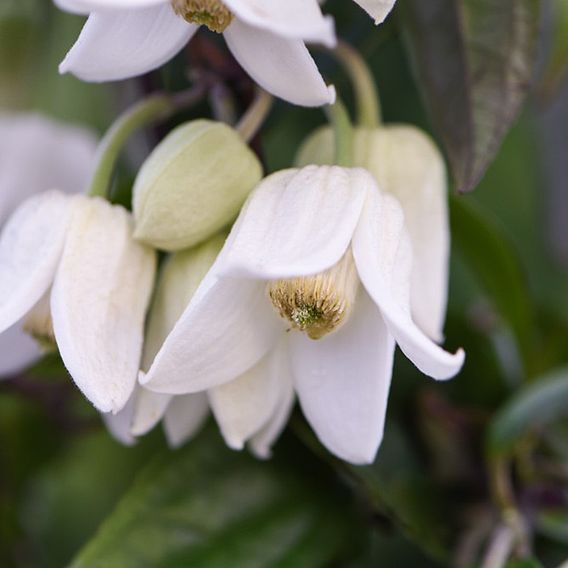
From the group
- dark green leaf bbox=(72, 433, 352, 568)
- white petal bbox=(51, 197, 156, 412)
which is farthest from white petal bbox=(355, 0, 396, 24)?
dark green leaf bbox=(72, 433, 352, 568)

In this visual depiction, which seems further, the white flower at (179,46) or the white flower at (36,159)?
the white flower at (36,159)

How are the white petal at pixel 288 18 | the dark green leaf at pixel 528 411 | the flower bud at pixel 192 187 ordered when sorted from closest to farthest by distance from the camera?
the white petal at pixel 288 18, the flower bud at pixel 192 187, the dark green leaf at pixel 528 411

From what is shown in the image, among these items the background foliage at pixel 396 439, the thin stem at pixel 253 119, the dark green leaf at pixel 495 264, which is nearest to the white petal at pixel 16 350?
the background foliage at pixel 396 439

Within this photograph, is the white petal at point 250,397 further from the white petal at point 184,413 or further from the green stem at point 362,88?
the green stem at point 362,88

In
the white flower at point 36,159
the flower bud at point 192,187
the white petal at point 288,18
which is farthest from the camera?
the white flower at point 36,159

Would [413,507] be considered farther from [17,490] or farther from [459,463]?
[17,490]

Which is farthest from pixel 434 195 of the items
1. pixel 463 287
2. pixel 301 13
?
pixel 463 287
